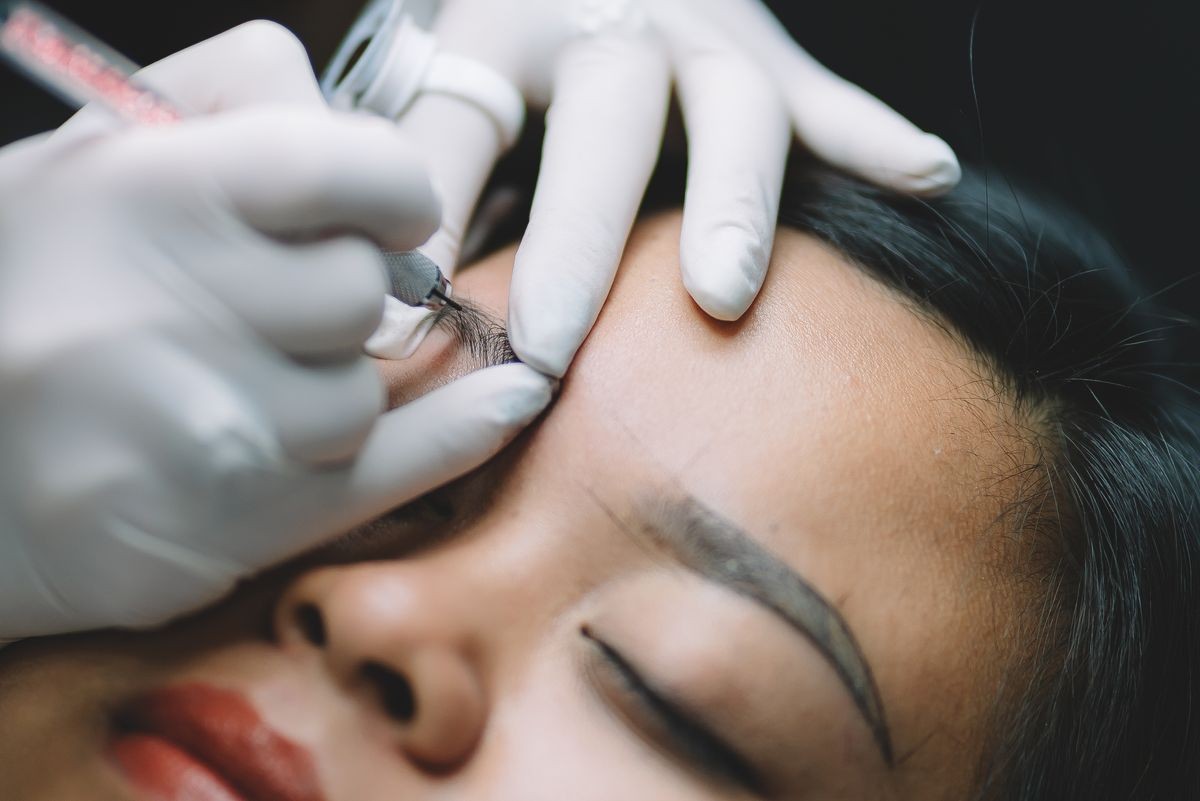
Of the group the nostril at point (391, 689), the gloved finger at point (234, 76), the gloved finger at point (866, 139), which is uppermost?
the gloved finger at point (866, 139)

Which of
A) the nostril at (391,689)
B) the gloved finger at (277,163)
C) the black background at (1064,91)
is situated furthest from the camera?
the black background at (1064,91)

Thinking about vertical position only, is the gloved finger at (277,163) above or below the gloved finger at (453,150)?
above

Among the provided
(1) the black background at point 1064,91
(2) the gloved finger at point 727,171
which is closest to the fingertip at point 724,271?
(2) the gloved finger at point 727,171

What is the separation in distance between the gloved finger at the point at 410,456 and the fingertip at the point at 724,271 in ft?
0.56

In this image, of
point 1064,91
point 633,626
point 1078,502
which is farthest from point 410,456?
point 1064,91

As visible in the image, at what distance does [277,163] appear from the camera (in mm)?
631

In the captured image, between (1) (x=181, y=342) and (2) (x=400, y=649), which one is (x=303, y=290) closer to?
(1) (x=181, y=342)

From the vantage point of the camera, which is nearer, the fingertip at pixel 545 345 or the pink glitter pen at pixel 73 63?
the pink glitter pen at pixel 73 63

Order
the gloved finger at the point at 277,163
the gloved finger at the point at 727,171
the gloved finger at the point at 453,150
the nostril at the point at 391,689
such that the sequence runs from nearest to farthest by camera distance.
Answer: the gloved finger at the point at 277,163
the nostril at the point at 391,689
the gloved finger at the point at 727,171
the gloved finger at the point at 453,150

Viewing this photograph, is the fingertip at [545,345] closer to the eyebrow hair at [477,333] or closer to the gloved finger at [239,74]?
the eyebrow hair at [477,333]

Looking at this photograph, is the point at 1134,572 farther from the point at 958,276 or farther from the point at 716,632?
the point at 716,632

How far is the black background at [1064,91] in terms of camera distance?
4.74ft

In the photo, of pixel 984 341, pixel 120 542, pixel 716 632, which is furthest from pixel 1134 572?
pixel 120 542

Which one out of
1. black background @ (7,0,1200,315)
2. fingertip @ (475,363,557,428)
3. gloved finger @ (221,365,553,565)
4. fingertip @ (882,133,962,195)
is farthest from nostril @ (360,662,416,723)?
black background @ (7,0,1200,315)
